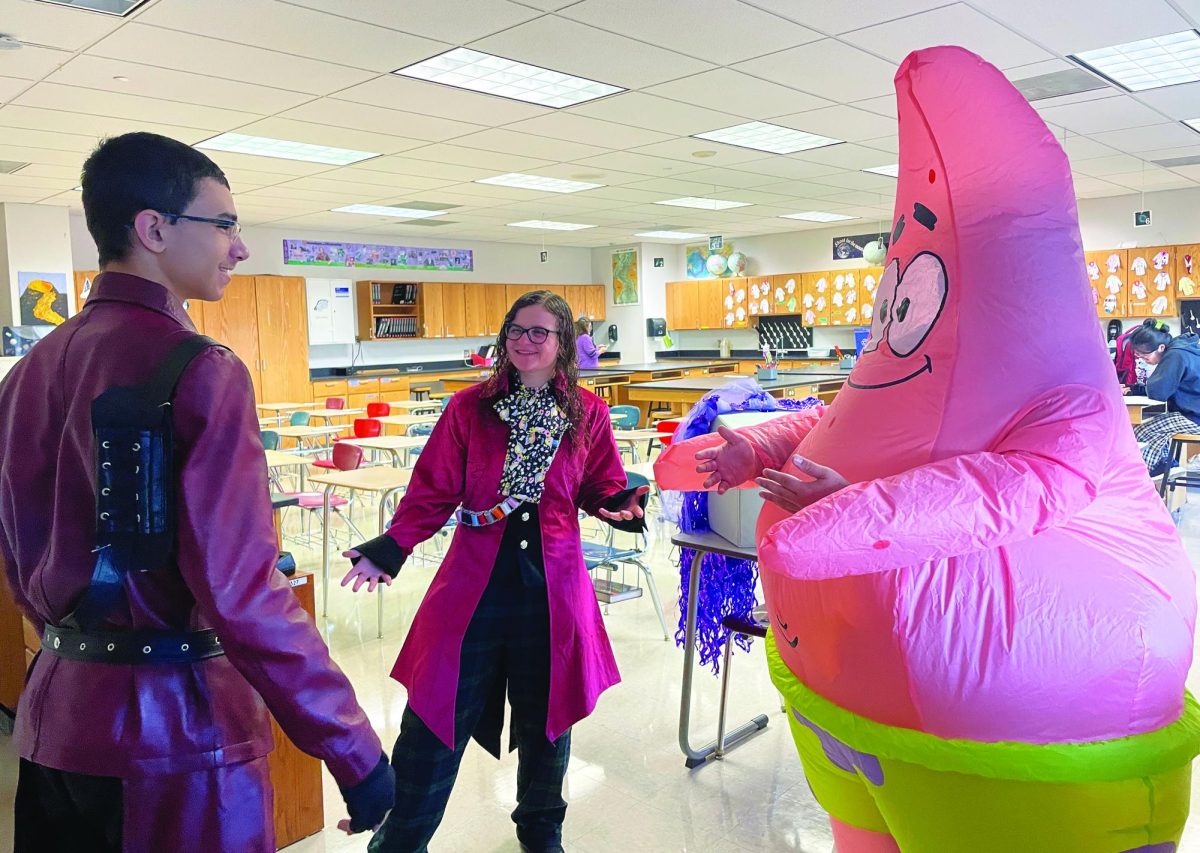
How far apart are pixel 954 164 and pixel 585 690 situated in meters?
1.36

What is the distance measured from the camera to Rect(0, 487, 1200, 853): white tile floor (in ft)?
8.13

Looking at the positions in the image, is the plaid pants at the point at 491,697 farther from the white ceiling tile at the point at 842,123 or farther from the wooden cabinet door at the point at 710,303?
the wooden cabinet door at the point at 710,303

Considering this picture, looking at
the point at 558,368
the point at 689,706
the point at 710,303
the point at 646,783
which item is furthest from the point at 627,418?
the point at 710,303

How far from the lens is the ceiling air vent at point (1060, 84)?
16.6 ft

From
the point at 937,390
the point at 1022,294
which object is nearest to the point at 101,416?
the point at 937,390

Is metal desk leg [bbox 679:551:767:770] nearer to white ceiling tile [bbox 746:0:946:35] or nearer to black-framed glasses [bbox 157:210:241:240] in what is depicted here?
black-framed glasses [bbox 157:210:241:240]

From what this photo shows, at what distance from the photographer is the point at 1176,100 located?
19.0 feet

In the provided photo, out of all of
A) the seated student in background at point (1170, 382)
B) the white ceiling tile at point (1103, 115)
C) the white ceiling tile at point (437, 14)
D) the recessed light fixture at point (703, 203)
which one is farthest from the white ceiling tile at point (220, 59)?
the seated student in background at point (1170, 382)

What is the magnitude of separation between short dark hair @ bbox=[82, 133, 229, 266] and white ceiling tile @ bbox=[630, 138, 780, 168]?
558 centimetres

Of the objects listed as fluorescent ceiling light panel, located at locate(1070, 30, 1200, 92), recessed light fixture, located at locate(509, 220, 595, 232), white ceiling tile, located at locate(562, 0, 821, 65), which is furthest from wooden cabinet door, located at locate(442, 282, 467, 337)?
fluorescent ceiling light panel, located at locate(1070, 30, 1200, 92)

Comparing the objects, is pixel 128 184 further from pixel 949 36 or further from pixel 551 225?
pixel 551 225

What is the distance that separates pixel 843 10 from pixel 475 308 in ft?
30.3

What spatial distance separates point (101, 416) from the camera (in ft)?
3.56

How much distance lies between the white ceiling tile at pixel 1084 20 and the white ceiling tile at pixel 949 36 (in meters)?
0.08
